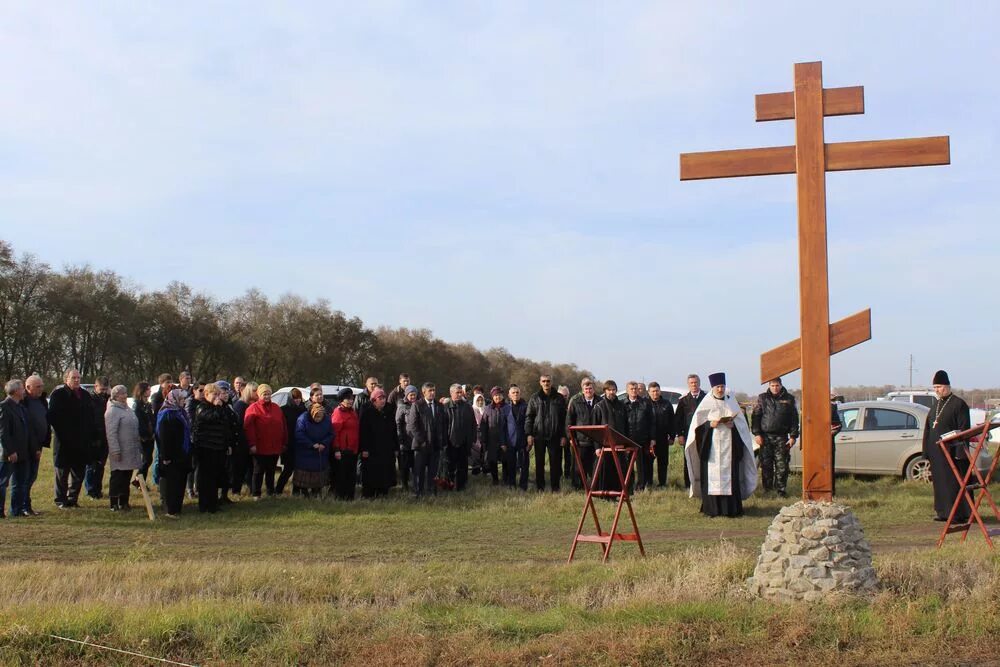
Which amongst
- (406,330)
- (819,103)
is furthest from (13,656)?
(406,330)

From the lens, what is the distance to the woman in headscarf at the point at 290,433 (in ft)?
50.6

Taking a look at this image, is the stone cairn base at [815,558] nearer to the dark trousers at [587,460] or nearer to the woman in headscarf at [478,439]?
the dark trousers at [587,460]

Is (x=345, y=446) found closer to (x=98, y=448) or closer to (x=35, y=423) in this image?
(x=98, y=448)

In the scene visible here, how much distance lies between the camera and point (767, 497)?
51.0 ft

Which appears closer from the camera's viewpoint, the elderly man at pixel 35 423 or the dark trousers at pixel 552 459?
the elderly man at pixel 35 423

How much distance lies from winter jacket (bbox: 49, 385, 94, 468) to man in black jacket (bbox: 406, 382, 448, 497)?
4.83 meters

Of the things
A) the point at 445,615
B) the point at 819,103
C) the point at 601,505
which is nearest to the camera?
the point at 445,615

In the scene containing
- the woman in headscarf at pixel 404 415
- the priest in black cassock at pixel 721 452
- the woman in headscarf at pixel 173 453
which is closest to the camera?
the woman in headscarf at pixel 173 453

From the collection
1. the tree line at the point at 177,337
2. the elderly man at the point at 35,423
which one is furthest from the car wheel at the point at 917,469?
the tree line at the point at 177,337

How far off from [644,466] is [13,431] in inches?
383

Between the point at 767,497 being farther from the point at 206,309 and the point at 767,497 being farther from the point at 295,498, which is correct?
the point at 206,309

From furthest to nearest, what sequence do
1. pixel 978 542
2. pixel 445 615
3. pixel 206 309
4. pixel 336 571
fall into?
pixel 206 309 → pixel 978 542 → pixel 336 571 → pixel 445 615

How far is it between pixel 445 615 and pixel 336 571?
199 centimetres

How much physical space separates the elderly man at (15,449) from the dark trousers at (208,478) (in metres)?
2.22
